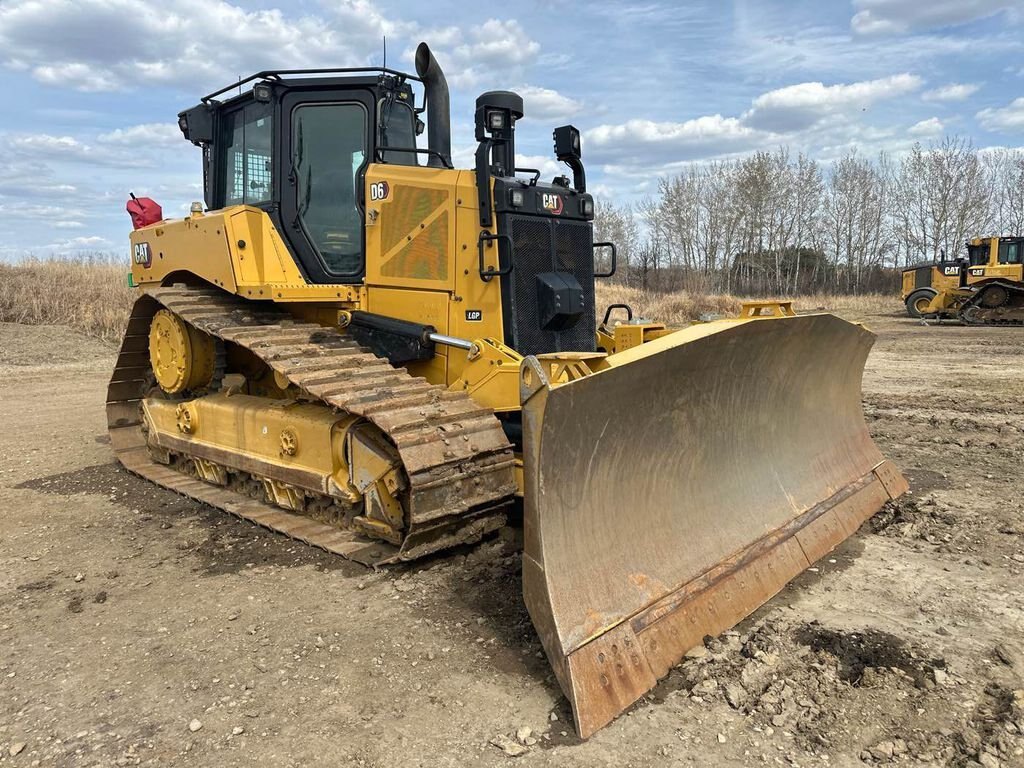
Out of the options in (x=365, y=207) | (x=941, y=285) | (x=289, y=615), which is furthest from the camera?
(x=941, y=285)

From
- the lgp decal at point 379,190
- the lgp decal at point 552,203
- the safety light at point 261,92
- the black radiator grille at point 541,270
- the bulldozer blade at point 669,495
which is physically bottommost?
the bulldozer blade at point 669,495

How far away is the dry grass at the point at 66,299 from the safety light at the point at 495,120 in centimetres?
1464

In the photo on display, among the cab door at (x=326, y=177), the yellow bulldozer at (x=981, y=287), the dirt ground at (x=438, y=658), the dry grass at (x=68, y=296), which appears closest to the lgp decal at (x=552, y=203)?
the cab door at (x=326, y=177)

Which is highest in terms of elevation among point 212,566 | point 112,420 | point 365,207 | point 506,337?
point 365,207

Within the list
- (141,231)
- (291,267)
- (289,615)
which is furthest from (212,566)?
(141,231)

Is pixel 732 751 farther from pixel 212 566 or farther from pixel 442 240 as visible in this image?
pixel 442 240

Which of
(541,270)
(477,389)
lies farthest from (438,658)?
(541,270)

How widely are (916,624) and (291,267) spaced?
4435 mm

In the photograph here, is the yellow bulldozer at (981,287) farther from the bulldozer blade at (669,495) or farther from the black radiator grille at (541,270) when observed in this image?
the black radiator grille at (541,270)

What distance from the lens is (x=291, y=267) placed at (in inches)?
215

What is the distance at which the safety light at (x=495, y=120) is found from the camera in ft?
16.1

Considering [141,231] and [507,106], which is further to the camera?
[141,231]

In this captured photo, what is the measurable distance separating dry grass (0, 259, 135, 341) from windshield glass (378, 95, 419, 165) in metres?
13.7

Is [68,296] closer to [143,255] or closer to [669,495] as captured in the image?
[143,255]
